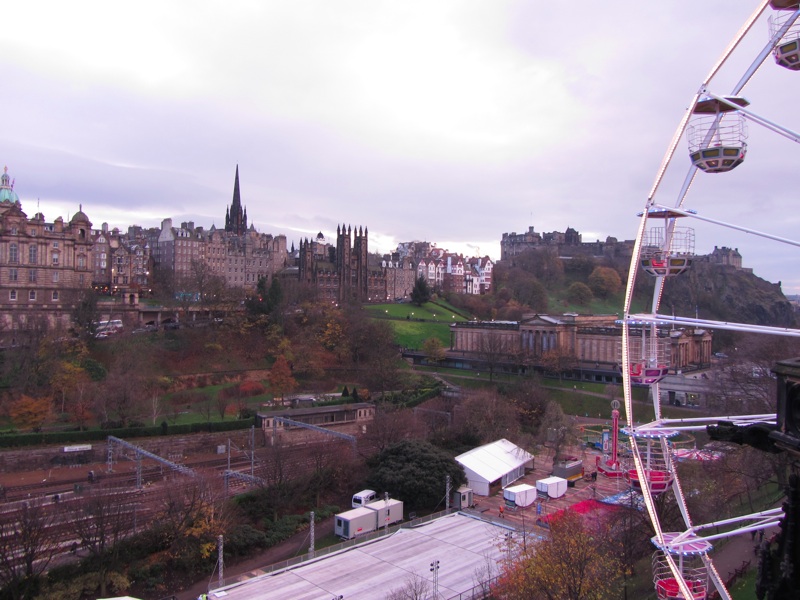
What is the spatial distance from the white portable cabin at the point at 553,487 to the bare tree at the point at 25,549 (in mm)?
20978

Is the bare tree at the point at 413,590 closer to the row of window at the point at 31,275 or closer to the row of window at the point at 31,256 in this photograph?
the row of window at the point at 31,275

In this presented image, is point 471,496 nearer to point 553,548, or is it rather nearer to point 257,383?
point 553,548

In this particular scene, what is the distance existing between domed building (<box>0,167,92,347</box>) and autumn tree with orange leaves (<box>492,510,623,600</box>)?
37390 millimetres

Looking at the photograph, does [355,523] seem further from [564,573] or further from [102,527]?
[564,573]

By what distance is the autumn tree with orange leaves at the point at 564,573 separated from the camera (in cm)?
1543

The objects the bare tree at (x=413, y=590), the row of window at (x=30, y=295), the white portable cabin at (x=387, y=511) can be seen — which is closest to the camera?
the bare tree at (x=413, y=590)

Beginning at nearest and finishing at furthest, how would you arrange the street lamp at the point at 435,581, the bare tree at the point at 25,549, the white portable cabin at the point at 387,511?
the bare tree at the point at 25,549, the street lamp at the point at 435,581, the white portable cabin at the point at 387,511

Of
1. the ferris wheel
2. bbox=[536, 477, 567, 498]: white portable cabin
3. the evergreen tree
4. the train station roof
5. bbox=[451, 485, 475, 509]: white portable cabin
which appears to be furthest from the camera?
the evergreen tree

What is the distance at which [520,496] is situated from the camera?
95.8 ft

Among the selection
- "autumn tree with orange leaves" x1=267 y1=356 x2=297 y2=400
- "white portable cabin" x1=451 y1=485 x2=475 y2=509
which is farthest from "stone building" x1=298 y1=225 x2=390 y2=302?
"white portable cabin" x1=451 y1=485 x2=475 y2=509

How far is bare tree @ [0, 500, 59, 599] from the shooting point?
18641 millimetres

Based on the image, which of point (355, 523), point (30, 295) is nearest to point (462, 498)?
point (355, 523)

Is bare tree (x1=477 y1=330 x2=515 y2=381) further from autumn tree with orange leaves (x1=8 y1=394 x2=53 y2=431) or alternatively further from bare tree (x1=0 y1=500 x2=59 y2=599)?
bare tree (x1=0 y1=500 x2=59 y2=599)

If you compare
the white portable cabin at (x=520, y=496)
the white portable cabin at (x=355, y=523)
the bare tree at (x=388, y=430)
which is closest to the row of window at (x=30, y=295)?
the bare tree at (x=388, y=430)
